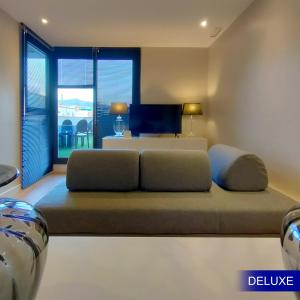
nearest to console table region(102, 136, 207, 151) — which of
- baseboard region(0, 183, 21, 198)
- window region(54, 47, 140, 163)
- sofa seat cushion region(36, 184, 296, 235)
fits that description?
window region(54, 47, 140, 163)

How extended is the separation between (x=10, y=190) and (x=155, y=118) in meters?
2.67

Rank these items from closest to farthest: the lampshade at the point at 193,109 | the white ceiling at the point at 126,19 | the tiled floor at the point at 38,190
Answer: the white ceiling at the point at 126,19 < the tiled floor at the point at 38,190 < the lampshade at the point at 193,109

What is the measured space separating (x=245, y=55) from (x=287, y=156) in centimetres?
159

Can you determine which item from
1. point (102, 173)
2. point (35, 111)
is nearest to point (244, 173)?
point (102, 173)

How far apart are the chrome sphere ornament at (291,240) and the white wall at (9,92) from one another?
12.8 ft

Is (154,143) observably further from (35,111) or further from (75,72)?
(75,72)

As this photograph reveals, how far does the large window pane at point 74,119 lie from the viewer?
5.94 meters

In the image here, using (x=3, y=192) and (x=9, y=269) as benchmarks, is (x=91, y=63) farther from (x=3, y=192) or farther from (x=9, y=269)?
(x=9, y=269)

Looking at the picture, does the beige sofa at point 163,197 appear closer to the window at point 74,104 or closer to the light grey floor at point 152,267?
the light grey floor at point 152,267

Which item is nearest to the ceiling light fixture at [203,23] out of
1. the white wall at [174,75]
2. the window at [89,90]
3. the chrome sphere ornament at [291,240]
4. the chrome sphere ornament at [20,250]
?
the white wall at [174,75]

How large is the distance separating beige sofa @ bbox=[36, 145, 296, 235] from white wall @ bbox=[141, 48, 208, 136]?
10.8 ft

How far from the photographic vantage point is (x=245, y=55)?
3.75 metres

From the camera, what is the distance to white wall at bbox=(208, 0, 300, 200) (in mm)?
2643

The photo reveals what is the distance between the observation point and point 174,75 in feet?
18.9
